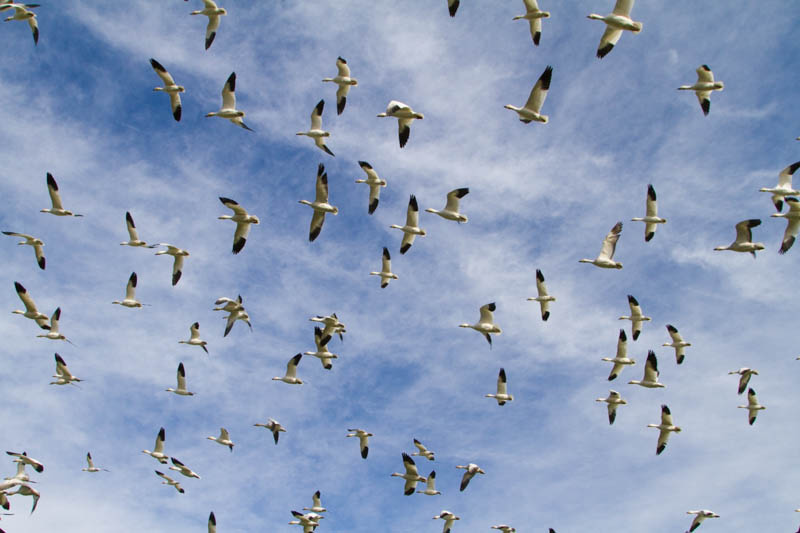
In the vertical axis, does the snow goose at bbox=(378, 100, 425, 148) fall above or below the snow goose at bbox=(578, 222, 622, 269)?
above

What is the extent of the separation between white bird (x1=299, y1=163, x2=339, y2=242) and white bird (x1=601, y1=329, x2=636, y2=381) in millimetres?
12731

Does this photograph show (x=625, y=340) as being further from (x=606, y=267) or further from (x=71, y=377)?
(x=71, y=377)

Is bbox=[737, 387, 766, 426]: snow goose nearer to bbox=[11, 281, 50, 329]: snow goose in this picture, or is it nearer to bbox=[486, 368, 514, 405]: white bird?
bbox=[486, 368, 514, 405]: white bird

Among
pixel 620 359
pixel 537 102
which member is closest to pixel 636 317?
pixel 620 359

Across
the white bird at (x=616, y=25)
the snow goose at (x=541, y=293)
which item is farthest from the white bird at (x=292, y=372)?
the white bird at (x=616, y=25)

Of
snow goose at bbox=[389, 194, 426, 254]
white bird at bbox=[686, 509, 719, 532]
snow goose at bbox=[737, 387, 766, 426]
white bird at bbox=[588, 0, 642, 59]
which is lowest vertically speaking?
white bird at bbox=[686, 509, 719, 532]

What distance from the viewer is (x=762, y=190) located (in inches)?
1188

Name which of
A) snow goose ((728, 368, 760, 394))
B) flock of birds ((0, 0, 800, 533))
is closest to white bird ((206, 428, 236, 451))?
flock of birds ((0, 0, 800, 533))

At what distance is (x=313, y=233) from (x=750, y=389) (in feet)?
62.3

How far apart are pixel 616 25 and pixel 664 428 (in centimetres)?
1658

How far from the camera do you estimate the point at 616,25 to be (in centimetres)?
2595

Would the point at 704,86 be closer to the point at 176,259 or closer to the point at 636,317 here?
the point at 636,317

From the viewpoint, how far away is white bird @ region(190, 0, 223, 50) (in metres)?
29.5

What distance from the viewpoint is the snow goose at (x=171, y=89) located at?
98.5ft
